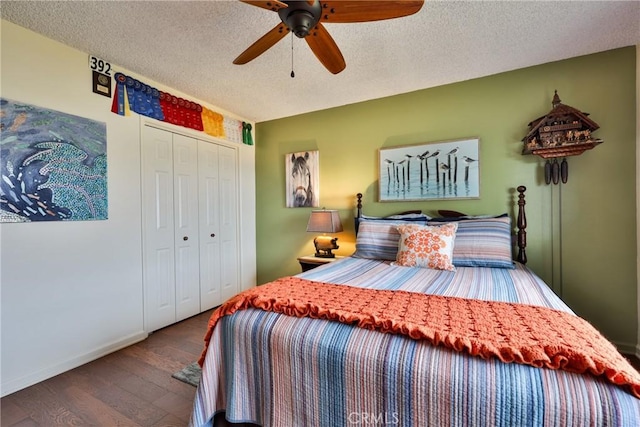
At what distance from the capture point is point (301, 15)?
133 cm

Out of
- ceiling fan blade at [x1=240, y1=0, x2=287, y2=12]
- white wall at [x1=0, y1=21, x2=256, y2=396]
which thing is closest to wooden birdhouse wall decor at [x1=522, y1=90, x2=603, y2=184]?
ceiling fan blade at [x1=240, y1=0, x2=287, y2=12]

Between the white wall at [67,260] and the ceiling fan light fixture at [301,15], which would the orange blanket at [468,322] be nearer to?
the ceiling fan light fixture at [301,15]

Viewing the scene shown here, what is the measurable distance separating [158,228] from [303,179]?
1.67 metres

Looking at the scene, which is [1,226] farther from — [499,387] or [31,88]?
[499,387]

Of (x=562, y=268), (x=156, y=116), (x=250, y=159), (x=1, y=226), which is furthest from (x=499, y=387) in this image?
(x=250, y=159)

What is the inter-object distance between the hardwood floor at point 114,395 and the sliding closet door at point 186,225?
2.32ft

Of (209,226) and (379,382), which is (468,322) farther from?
(209,226)

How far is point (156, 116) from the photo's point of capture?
2.67 meters

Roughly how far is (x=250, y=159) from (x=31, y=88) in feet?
7.09

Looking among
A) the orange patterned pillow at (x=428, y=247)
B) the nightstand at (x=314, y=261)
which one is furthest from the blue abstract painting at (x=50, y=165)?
the orange patterned pillow at (x=428, y=247)

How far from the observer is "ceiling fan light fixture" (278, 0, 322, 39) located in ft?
4.29

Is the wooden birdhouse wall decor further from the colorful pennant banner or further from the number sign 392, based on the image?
the number sign 392

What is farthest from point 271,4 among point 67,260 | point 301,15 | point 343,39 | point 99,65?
point 67,260

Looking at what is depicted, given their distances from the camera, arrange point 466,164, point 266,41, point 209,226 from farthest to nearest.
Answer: point 209,226, point 466,164, point 266,41
